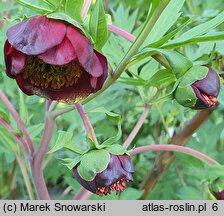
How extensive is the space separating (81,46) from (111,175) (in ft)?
0.52

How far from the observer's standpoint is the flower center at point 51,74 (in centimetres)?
62

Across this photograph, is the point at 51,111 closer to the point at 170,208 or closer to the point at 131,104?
the point at 170,208

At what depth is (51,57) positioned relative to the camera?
57 centimetres

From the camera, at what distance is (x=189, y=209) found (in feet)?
2.54

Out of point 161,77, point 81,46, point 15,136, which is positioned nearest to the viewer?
point 81,46

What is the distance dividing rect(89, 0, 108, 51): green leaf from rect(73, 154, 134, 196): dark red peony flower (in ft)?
0.45

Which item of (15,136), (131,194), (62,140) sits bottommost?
(131,194)

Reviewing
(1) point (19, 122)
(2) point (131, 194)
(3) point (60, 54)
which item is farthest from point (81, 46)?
(2) point (131, 194)

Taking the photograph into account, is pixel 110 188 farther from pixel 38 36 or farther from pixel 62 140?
pixel 38 36

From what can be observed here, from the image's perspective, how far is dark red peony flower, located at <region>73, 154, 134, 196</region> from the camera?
63 centimetres

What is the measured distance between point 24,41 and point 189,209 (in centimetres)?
36

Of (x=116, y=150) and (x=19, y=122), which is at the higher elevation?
(x=116, y=150)

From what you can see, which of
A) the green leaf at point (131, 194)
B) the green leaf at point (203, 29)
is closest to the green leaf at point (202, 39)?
the green leaf at point (203, 29)

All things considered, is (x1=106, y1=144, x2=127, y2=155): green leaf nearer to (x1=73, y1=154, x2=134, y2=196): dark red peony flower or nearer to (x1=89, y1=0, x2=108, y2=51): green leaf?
(x1=73, y1=154, x2=134, y2=196): dark red peony flower
